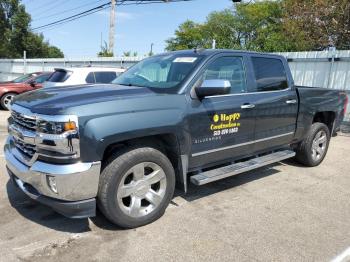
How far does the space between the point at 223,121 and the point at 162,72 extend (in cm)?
100

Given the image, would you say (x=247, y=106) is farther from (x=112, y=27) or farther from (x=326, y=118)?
(x=112, y=27)

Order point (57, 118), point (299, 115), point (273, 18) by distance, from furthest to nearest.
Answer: point (273, 18)
point (299, 115)
point (57, 118)

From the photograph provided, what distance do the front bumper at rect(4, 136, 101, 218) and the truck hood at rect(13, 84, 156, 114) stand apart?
0.53 meters

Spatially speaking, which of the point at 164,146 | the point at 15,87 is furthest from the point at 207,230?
the point at 15,87

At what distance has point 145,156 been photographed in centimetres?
370

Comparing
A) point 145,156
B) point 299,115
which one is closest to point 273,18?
point 299,115

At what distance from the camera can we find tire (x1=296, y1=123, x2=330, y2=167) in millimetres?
6180

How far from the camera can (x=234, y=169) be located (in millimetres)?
4676

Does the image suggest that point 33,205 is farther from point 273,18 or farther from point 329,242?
point 273,18

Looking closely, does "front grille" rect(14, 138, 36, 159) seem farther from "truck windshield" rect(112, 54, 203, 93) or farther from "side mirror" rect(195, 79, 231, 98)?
"side mirror" rect(195, 79, 231, 98)

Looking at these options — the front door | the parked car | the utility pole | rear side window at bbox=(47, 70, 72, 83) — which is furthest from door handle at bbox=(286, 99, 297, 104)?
the utility pole

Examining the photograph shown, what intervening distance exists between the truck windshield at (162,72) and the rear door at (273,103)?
3.48ft

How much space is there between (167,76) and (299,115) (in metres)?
2.47

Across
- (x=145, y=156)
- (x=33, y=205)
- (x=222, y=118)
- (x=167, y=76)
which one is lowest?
(x=33, y=205)
